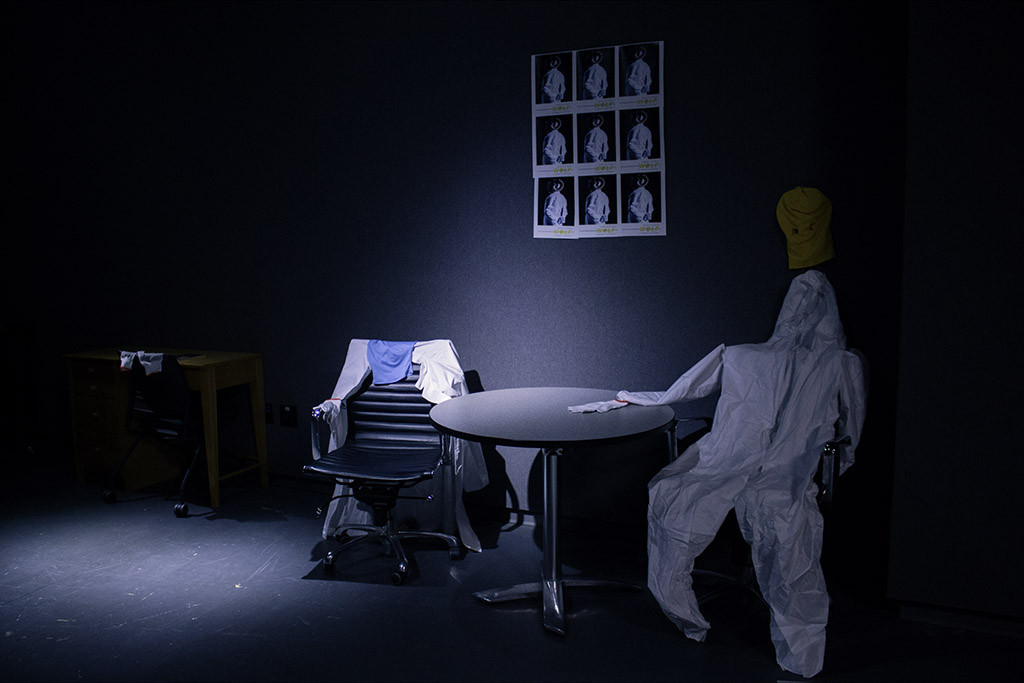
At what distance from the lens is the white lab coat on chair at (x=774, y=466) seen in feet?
6.85

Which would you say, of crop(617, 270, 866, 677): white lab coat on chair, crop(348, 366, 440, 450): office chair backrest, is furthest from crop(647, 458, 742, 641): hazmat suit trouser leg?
crop(348, 366, 440, 450): office chair backrest

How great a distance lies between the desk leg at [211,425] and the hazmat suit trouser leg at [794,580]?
2.73 m

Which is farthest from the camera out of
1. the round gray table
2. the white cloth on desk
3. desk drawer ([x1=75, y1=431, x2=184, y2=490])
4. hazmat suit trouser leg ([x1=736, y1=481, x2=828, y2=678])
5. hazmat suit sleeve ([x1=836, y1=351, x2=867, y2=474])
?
desk drawer ([x1=75, y1=431, x2=184, y2=490])

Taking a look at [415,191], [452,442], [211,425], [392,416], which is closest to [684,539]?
[452,442]

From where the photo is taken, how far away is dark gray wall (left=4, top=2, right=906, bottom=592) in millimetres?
2697

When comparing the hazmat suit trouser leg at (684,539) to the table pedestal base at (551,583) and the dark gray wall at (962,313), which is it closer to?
the table pedestal base at (551,583)

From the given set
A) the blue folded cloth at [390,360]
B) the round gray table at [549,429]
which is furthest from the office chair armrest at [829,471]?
the blue folded cloth at [390,360]

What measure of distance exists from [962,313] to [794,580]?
1.05 meters

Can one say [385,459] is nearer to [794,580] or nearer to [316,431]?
[316,431]

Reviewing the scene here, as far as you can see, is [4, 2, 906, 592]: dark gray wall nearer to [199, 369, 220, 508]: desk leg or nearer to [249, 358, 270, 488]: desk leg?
[249, 358, 270, 488]: desk leg

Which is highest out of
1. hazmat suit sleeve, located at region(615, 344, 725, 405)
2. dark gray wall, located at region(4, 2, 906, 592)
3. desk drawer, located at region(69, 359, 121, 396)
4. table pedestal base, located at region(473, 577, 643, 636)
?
dark gray wall, located at region(4, 2, 906, 592)

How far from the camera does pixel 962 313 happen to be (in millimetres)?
2246

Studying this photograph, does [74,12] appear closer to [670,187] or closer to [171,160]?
[171,160]

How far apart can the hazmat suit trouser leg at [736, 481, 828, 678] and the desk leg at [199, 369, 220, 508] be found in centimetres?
273
